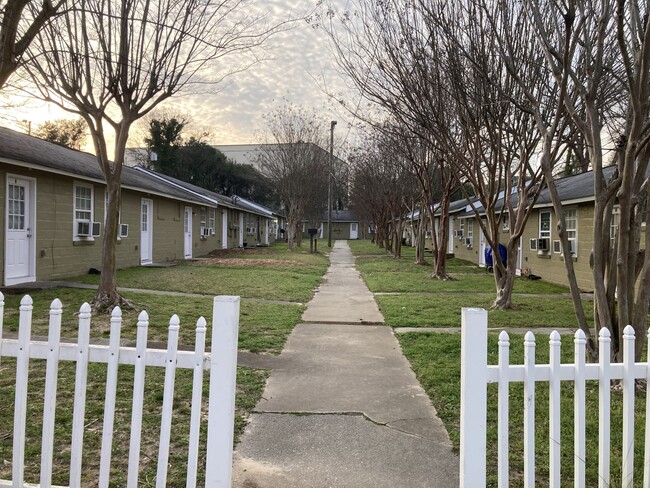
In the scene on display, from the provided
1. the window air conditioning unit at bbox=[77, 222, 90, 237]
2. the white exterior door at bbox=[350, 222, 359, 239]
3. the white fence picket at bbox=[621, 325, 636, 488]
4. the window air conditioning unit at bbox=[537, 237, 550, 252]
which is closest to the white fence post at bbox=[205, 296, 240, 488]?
the white fence picket at bbox=[621, 325, 636, 488]

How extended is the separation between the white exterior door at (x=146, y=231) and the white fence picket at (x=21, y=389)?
1486 cm

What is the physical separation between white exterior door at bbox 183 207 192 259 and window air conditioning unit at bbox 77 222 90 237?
8.12 m

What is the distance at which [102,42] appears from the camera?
21.8ft

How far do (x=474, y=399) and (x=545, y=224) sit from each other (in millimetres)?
14264

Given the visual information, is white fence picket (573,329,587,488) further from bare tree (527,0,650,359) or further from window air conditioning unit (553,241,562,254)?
window air conditioning unit (553,241,562,254)

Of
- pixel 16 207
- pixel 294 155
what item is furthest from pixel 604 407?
pixel 294 155

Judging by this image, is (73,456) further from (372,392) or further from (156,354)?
(372,392)

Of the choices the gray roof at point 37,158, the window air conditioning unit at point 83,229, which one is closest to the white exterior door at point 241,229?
the gray roof at point 37,158

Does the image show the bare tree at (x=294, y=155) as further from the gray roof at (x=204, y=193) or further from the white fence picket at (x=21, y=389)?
the white fence picket at (x=21, y=389)

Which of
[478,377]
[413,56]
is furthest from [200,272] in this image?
[478,377]

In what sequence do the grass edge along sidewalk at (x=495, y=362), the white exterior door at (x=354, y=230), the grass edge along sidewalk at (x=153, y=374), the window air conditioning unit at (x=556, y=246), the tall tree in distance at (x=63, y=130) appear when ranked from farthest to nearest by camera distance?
the white exterior door at (x=354, y=230) < the tall tree in distance at (x=63, y=130) < the window air conditioning unit at (x=556, y=246) < the grass edge along sidewalk at (x=495, y=362) < the grass edge along sidewalk at (x=153, y=374)

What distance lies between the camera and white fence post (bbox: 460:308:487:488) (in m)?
2.26

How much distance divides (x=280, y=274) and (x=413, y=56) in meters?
8.71

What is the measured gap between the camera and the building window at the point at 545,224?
14766mm
